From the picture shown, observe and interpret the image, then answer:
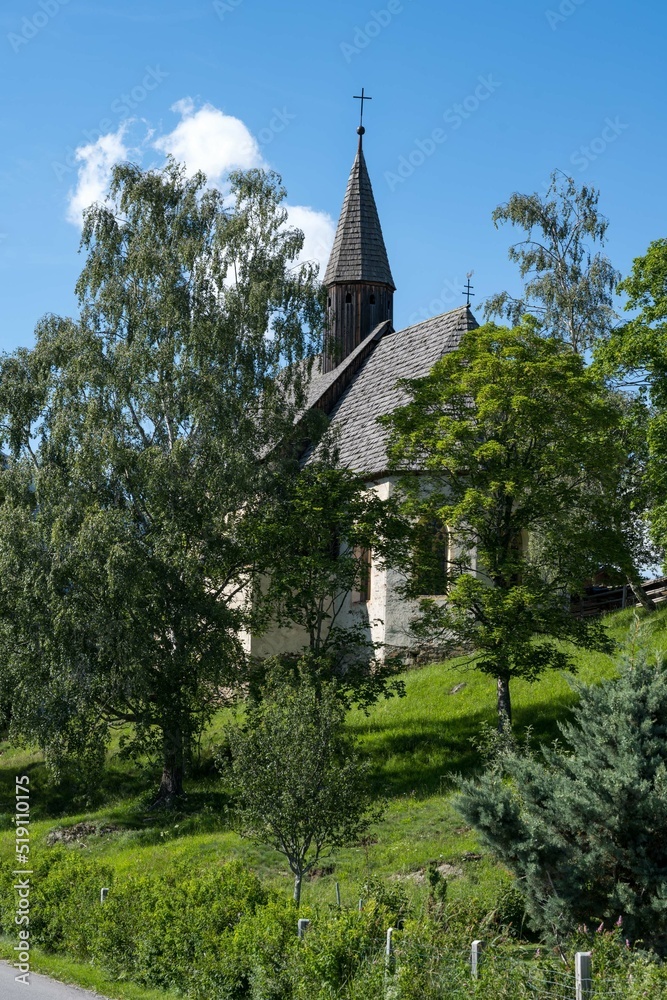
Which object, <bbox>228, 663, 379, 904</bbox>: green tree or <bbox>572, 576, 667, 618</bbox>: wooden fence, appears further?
<bbox>572, 576, 667, 618</bbox>: wooden fence

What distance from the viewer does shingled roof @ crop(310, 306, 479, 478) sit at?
35.3 m

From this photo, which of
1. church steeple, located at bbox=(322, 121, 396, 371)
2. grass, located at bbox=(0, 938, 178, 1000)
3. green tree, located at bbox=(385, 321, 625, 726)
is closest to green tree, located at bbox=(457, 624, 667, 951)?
grass, located at bbox=(0, 938, 178, 1000)

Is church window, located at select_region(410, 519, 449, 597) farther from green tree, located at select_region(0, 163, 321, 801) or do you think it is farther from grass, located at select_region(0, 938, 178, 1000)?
grass, located at select_region(0, 938, 178, 1000)

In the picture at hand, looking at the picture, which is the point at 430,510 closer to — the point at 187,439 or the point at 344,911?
the point at 187,439

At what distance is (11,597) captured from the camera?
26.9 metres

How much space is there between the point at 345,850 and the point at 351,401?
20791mm

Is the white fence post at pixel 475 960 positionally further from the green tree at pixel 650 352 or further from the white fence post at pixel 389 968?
the green tree at pixel 650 352

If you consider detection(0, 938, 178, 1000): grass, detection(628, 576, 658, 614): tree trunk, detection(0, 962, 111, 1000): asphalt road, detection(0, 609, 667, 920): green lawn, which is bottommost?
detection(0, 938, 178, 1000): grass

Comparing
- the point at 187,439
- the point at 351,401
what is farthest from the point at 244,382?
the point at 351,401

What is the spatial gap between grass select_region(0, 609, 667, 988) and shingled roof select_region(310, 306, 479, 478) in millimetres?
7337

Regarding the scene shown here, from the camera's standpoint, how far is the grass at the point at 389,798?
1950 centimetres

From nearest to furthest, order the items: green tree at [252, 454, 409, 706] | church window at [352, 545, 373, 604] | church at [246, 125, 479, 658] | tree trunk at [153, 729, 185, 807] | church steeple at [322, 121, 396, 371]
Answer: green tree at [252, 454, 409, 706], tree trunk at [153, 729, 185, 807], church window at [352, 545, 373, 604], church at [246, 125, 479, 658], church steeple at [322, 121, 396, 371]

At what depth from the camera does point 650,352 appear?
87.7 feet

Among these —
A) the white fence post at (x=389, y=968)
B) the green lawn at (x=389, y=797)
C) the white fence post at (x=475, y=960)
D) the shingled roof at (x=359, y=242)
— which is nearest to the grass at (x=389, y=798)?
the green lawn at (x=389, y=797)
